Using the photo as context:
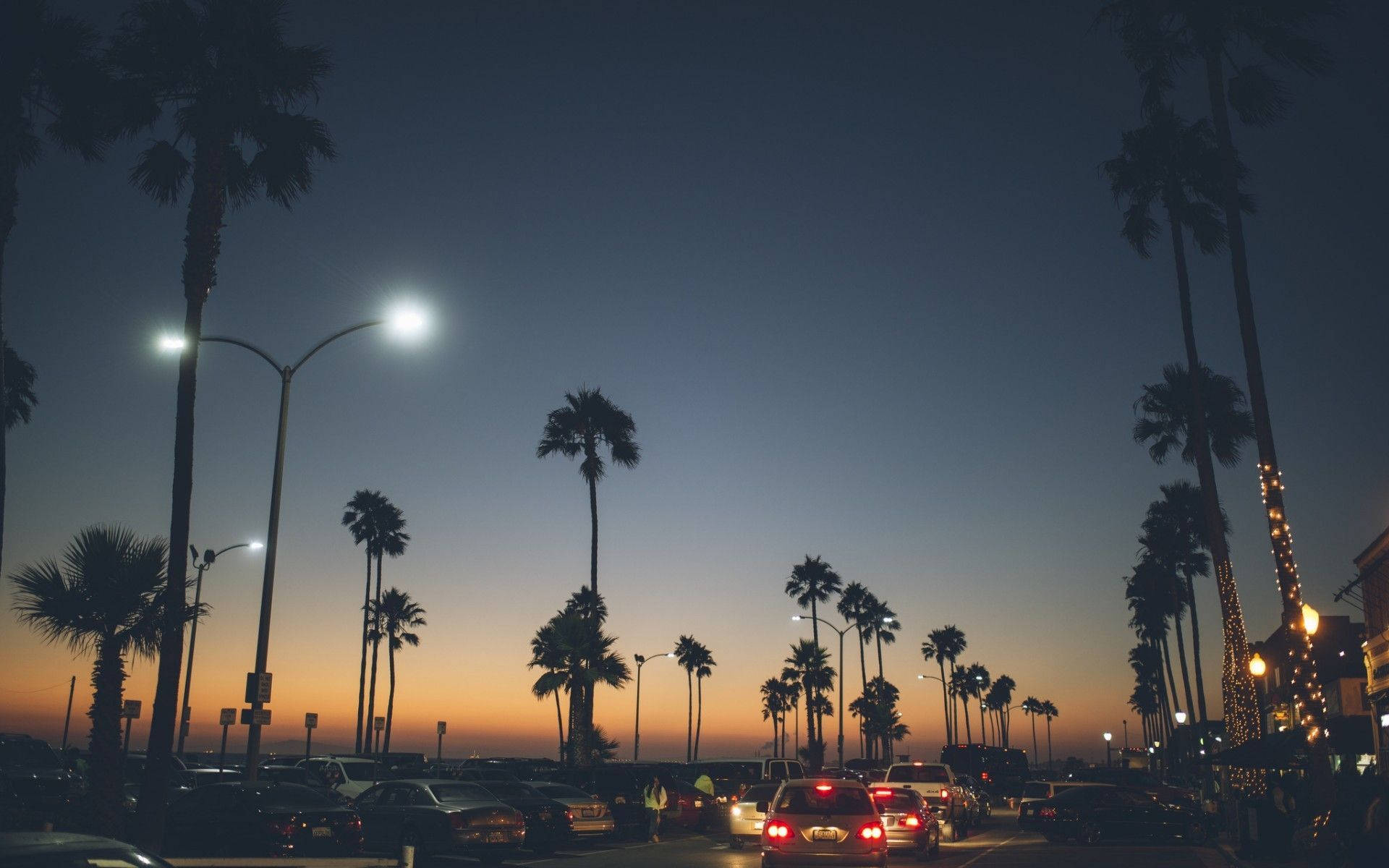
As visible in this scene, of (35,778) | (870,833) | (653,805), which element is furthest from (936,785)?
(35,778)

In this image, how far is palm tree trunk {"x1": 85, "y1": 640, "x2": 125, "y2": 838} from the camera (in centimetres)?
1683

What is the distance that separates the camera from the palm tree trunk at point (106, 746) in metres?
16.8

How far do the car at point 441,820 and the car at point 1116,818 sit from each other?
1472 centimetres

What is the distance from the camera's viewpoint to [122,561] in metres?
19.4

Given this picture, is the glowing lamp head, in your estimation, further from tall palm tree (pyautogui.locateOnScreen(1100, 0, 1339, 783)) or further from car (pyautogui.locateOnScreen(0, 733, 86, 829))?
car (pyautogui.locateOnScreen(0, 733, 86, 829))

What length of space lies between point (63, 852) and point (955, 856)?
69.1 feet

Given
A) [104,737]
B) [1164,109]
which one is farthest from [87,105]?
[1164,109]

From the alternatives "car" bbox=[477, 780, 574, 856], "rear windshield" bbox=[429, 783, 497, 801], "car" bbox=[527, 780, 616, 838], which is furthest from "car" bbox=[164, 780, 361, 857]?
"car" bbox=[527, 780, 616, 838]

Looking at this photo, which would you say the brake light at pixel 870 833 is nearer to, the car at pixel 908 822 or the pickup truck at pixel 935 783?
the car at pixel 908 822

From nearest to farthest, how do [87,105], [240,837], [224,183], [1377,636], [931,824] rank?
1. [240,837]
2. [87,105]
3. [224,183]
4. [931,824]
5. [1377,636]

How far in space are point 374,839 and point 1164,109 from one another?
27.9 m

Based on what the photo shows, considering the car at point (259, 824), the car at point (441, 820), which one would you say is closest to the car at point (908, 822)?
the car at point (441, 820)

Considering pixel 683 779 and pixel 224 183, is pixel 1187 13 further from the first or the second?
pixel 683 779

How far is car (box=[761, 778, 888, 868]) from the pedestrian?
13052 millimetres
